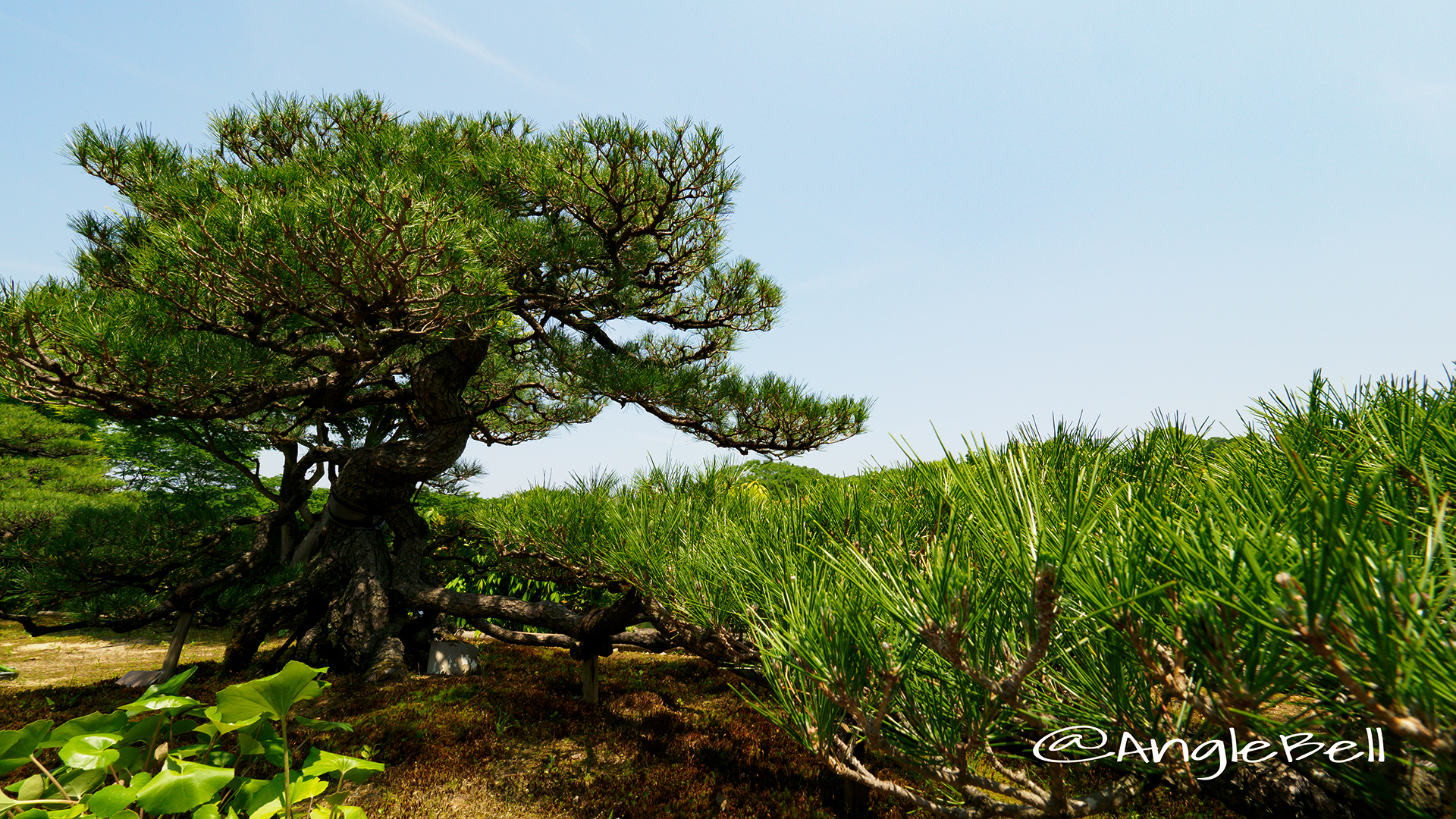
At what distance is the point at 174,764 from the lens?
1.59m

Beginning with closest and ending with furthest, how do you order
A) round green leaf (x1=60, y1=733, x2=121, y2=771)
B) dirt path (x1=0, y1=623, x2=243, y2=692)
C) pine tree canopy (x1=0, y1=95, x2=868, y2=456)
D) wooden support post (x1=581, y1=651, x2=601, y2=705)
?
round green leaf (x1=60, y1=733, x2=121, y2=771)
pine tree canopy (x1=0, y1=95, x2=868, y2=456)
wooden support post (x1=581, y1=651, x2=601, y2=705)
dirt path (x1=0, y1=623, x2=243, y2=692)

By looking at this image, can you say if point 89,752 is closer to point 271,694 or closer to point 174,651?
point 271,694

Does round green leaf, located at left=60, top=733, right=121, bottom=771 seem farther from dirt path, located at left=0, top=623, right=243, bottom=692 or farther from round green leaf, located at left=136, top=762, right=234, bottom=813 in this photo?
dirt path, located at left=0, top=623, right=243, bottom=692

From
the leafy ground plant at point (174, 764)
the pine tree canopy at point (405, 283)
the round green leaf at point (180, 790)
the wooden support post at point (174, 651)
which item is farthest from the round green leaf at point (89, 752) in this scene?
the wooden support post at point (174, 651)

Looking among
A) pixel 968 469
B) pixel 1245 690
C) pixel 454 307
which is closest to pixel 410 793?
pixel 454 307

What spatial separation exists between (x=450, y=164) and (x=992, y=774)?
4.81m

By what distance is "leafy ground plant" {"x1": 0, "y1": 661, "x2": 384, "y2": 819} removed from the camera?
1.21 m

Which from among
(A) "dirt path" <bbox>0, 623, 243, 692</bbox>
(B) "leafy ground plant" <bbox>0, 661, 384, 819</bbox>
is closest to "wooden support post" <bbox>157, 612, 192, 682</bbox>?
(A) "dirt path" <bbox>0, 623, 243, 692</bbox>

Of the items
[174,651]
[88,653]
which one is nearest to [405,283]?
[174,651]

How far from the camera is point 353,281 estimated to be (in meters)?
2.99

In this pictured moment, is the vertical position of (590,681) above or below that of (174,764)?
below

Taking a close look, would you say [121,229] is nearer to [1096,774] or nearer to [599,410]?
[599,410]

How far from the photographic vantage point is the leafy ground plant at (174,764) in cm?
121

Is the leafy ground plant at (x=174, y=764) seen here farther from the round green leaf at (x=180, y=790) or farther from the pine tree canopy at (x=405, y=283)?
→ the pine tree canopy at (x=405, y=283)
